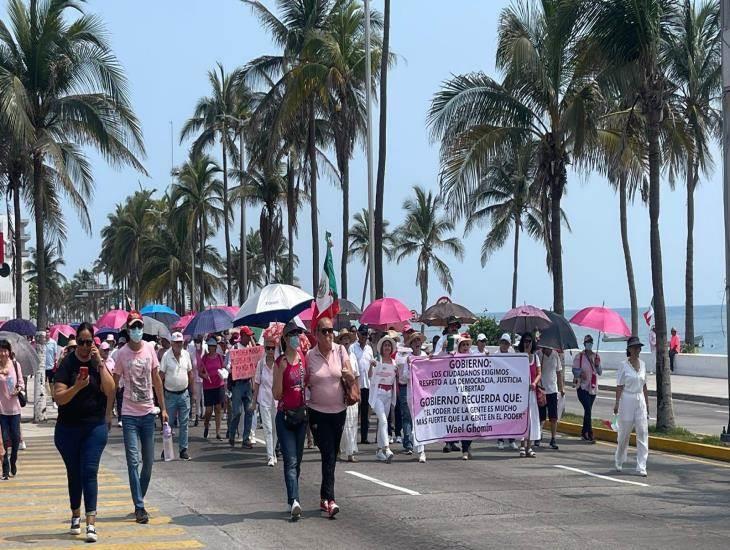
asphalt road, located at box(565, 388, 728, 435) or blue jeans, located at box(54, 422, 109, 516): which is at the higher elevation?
blue jeans, located at box(54, 422, 109, 516)

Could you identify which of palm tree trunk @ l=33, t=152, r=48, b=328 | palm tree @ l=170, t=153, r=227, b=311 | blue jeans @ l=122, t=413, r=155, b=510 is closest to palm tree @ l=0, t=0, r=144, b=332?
palm tree trunk @ l=33, t=152, r=48, b=328

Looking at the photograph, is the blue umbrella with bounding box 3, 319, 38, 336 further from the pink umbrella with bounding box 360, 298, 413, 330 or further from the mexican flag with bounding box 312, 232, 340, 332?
the mexican flag with bounding box 312, 232, 340, 332

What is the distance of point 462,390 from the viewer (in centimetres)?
1716

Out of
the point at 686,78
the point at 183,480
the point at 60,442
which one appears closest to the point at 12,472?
the point at 183,480

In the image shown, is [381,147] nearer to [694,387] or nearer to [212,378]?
[694,387]

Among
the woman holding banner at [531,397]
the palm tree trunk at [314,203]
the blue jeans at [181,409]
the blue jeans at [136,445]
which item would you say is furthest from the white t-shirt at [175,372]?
the palm tree trunk at [314,203]

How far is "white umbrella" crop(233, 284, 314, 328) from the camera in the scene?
18.3 metres

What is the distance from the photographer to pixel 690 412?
26.1m

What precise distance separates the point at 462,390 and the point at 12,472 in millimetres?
6526

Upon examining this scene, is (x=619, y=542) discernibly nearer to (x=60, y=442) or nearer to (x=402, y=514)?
(x=402, y=514)

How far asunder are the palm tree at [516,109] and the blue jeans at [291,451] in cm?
1401

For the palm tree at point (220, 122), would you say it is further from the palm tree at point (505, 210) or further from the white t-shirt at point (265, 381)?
the white t-shirt at point (265, 381)

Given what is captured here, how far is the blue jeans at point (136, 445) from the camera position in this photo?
11.1 metres

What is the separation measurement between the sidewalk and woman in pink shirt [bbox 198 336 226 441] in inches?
556
